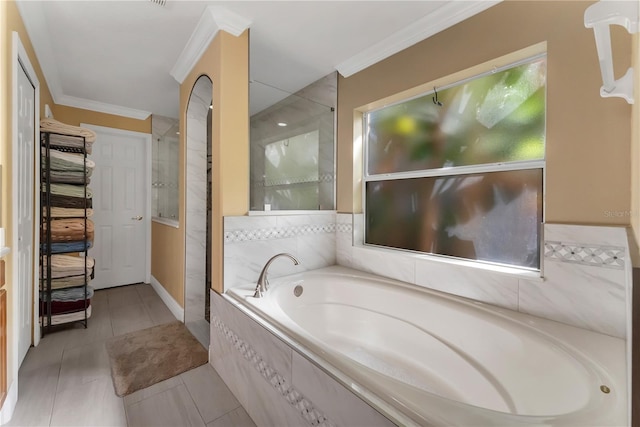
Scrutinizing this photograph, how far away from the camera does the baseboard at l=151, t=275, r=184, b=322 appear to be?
252cm

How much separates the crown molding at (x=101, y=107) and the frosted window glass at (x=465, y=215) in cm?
306

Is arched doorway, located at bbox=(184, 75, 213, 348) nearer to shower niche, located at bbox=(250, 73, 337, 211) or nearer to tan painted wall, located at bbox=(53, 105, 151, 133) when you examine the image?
shower niche, located at bbox=(250, 73, 337, 211)

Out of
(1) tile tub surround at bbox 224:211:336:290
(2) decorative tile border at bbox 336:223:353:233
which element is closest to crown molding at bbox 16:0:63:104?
(1) tile tub surround at bbox 224:211:336:290

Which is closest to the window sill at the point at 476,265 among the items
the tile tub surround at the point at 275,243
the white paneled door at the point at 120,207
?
the tile tub surround at the point at 275,243

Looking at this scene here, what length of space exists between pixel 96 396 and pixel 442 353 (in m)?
1.98

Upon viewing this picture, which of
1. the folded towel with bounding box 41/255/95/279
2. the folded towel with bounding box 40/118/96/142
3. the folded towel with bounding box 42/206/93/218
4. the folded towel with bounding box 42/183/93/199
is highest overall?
the folded towel with bounding box 40/118/96/142

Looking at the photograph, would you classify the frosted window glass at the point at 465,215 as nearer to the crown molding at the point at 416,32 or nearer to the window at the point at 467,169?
the window at the point at 467,169

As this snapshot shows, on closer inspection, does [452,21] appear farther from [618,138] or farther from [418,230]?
[418,230]

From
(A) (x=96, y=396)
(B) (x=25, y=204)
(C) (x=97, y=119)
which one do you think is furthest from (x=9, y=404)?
(C) (x=97, y=119)

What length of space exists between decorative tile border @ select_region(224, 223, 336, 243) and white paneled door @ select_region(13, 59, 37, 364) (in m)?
1.18

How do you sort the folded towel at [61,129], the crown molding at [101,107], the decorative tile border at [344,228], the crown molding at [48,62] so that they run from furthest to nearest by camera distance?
the crown molding at [101,107] < the decorative tile border at [344,228] < the folded towel at [61,129] < the crown molding at [48,62]

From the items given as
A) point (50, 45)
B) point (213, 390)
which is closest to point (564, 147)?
point (213, 390)

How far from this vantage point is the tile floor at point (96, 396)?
140 cm

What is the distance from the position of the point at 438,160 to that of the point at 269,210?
128 cm
